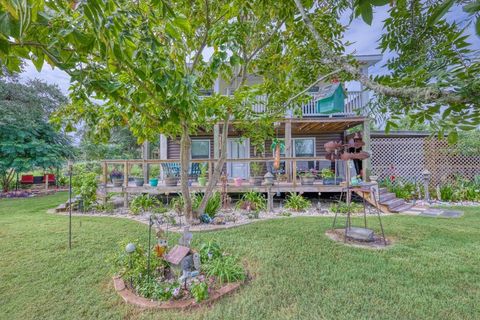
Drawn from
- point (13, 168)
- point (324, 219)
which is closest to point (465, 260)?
point (324, 219)

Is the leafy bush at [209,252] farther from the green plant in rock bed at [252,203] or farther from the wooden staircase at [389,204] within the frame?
the wooden staircase at [389,204]

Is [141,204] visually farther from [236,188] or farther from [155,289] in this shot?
[155,289]

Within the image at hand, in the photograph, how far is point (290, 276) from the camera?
2.73m

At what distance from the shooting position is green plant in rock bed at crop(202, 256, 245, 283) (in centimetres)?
263

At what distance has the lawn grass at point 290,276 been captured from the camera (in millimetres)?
2189

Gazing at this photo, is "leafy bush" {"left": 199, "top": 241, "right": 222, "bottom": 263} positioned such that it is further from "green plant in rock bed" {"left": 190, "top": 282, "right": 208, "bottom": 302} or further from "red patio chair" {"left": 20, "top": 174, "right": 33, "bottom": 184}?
"red patio chair" {"left": 20, "top": 174, "right": 33, "bottom": 184}

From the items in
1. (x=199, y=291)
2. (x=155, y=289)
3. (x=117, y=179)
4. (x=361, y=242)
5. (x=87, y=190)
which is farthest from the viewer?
(x=117, y=179)

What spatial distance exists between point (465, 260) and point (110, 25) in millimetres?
4600

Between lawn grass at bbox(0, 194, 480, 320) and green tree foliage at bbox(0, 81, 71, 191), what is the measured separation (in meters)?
8.22

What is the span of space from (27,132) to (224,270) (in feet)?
45.2

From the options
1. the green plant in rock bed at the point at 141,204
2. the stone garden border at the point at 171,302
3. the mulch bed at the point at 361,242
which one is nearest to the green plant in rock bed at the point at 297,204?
the mulch bed at the point at 361,242

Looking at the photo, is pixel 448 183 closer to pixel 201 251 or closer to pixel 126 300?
pixel 201 251

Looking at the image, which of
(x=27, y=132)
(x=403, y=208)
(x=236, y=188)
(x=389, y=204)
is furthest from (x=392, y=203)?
(x=27, y=132)

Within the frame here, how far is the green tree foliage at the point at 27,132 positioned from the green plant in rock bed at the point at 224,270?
12.3m
